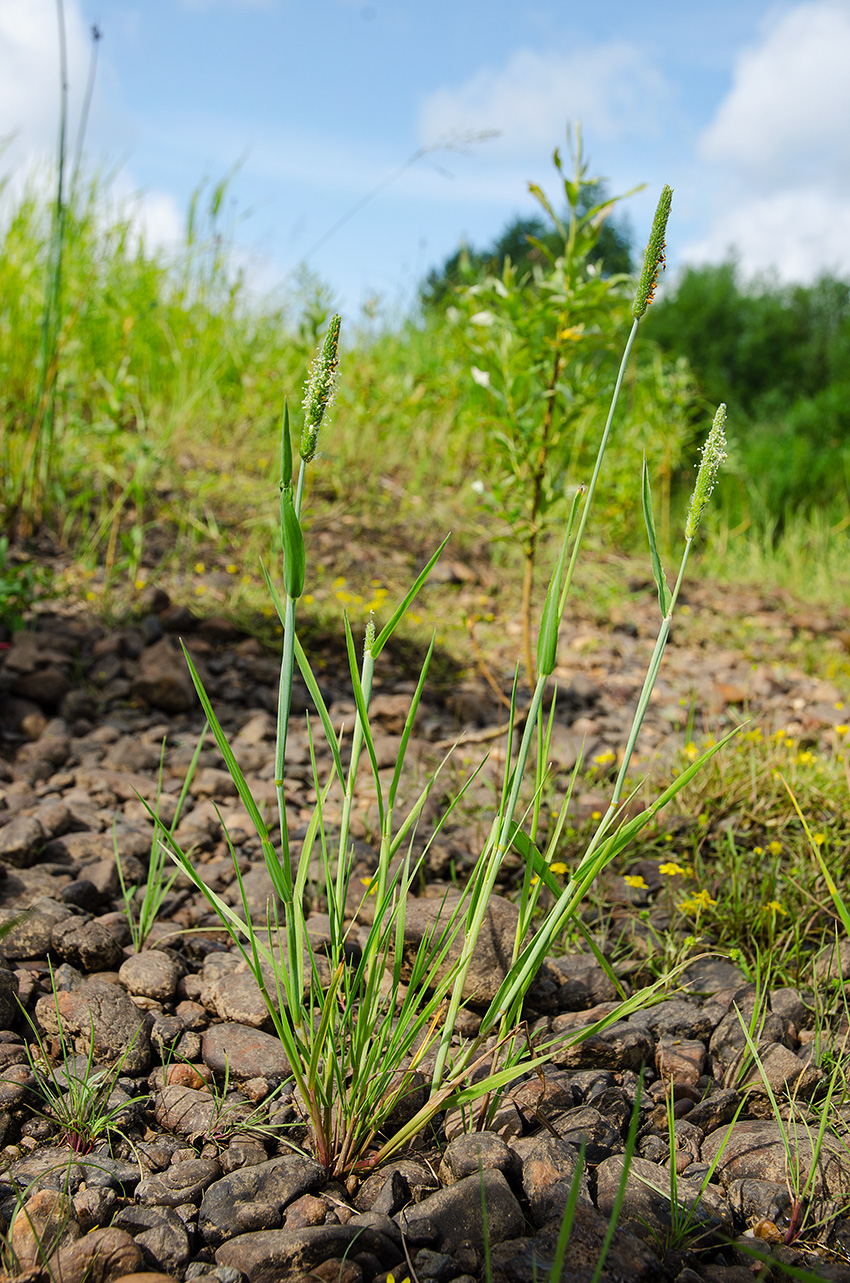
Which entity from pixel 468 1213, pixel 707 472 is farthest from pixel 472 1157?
pixel 707 472

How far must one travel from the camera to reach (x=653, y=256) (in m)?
0.88

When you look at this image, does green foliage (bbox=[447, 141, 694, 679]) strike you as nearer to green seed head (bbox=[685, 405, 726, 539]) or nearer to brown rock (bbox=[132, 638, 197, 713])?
brown rock (bbox=[132, 638, 197, 713])

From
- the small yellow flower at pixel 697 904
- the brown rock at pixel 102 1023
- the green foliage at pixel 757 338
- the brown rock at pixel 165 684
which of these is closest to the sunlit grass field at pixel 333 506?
the small yellow flower at pixel 697 904

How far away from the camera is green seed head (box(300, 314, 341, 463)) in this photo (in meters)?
0.83

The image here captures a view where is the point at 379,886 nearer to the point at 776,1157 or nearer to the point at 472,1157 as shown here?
the point at 472,1157

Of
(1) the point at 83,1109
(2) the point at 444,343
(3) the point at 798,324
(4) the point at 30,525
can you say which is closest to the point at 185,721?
(4) the point at 30,525

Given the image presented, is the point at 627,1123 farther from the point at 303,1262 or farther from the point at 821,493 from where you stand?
the point at 821,493

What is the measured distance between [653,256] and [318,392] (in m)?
0.37

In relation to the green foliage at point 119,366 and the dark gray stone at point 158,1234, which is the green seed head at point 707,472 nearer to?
the dark gray stone at point 158,1234

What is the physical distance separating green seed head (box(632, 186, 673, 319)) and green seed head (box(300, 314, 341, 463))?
30 centimetres

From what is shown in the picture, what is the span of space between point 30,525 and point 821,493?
6372 mm

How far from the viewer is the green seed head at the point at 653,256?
2.82 ft

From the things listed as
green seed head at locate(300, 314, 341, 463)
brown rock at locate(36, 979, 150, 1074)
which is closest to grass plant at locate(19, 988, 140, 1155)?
brown rock at locate(36, 979, 150, 1074)

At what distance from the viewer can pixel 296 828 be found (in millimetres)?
1955
